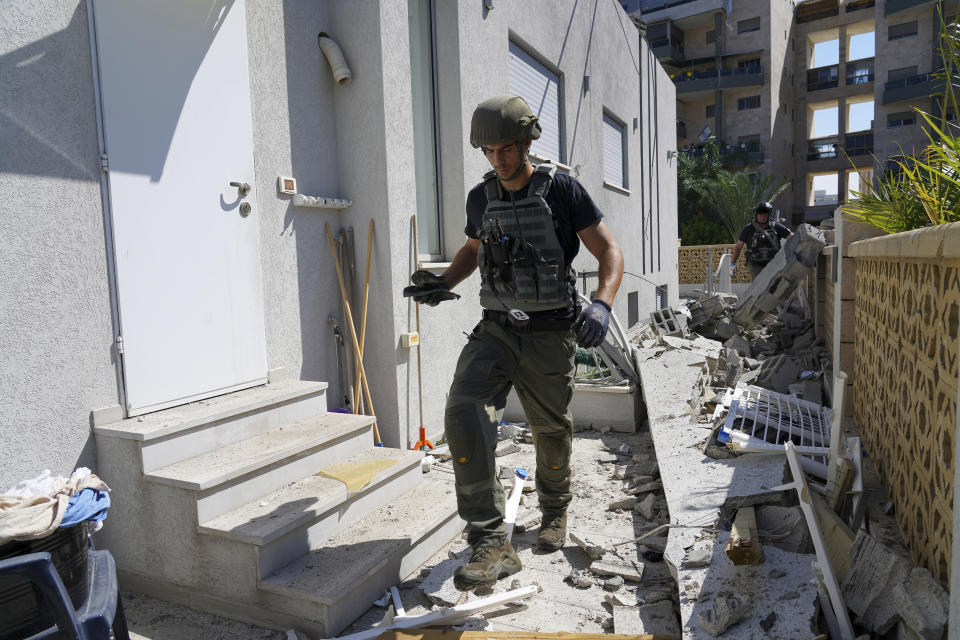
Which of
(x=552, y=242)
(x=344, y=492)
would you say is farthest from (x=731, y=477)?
(x=344, y=492)

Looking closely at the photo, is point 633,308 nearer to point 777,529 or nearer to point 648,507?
point 648,507

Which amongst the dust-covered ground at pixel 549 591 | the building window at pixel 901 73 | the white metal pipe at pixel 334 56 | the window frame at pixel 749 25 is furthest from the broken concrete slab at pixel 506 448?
the window frame at pixel 749 25

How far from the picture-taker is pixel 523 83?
7172mm

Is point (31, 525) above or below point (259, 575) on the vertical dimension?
above

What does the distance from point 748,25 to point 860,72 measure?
6.41 m

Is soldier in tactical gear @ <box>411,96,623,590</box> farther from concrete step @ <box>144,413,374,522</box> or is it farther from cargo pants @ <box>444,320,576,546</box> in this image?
concrete step @ <box>144,413,374,522</box>

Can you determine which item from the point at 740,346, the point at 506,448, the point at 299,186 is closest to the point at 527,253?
the point at 299,186

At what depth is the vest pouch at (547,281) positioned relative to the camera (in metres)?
2.95

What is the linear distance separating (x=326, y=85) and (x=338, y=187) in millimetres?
730

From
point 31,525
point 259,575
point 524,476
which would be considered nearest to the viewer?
Answer: point 31,525

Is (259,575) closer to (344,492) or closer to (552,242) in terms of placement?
(344,492)

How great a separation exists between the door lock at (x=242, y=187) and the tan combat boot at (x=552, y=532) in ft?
8.51

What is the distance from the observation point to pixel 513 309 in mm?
3020

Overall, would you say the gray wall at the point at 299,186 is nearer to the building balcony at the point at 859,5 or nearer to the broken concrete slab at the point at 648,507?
the broken concrete slab at the point at 648,507
